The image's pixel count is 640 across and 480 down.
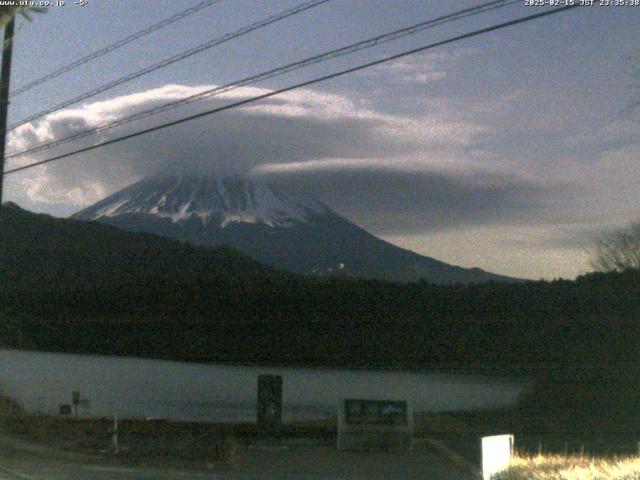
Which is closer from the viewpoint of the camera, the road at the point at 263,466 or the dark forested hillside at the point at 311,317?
the road at the point at 263,466

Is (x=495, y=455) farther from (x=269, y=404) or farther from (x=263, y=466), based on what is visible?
(x=269, y=404)

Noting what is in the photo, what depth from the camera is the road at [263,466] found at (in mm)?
13078

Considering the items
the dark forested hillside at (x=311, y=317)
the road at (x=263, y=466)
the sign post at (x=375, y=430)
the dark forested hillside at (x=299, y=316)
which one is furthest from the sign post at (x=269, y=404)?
the dark forested hillside at (x=299, y=316)

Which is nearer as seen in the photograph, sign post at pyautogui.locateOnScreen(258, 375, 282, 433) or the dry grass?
the dry grass

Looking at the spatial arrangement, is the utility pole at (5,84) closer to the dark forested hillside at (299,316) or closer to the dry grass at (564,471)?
the dry grass at (564,471)

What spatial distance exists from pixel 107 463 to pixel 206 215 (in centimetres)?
10985

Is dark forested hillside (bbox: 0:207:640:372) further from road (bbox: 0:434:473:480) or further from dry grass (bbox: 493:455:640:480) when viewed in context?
dry grass (bbox: 493:455:640:480)

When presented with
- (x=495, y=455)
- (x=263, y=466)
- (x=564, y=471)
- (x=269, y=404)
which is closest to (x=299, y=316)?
(x=269, y=404)

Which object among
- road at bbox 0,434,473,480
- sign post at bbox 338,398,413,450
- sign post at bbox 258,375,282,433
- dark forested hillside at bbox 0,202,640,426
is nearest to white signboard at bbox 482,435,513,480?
road at bbox 0,434,473,480

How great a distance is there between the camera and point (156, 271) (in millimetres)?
55938

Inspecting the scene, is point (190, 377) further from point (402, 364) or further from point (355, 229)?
point (355, 229)

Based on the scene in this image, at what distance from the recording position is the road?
13078mm

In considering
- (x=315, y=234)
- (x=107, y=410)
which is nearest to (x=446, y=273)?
(x=315, y=234)

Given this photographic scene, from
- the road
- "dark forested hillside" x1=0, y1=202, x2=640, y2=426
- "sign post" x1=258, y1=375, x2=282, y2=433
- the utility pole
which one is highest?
the utility pole
